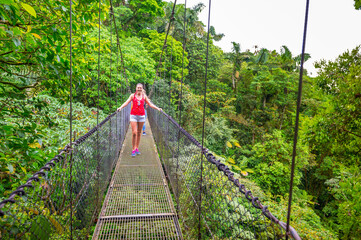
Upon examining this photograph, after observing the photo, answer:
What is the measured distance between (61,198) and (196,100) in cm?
706

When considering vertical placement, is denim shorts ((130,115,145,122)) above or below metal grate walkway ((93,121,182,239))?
above

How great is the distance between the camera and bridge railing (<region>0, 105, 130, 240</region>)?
73 centimetres

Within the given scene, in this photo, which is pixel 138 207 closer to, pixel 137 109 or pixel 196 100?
pixel 137 109

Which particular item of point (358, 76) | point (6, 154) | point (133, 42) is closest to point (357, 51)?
point (358, 76)

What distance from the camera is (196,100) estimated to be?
815 cm

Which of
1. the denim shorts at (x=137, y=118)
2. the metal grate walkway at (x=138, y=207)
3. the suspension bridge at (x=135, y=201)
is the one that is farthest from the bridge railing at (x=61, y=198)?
the denim shorts at (x=137, y=118)

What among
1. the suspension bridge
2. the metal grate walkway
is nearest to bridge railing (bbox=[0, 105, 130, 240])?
the suspension bridge

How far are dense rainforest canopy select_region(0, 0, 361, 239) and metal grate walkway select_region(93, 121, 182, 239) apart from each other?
676 mm

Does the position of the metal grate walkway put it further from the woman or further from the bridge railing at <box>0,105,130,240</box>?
the woman

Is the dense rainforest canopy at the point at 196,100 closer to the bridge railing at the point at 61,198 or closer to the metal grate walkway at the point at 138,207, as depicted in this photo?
the bridge railing at the point at 61,198

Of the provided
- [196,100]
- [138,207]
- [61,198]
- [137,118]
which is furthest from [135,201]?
[196,100]

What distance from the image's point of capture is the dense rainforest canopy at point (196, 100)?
3.94ft

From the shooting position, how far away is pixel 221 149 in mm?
8805

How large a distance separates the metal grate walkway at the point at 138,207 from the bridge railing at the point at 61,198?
167 mm
